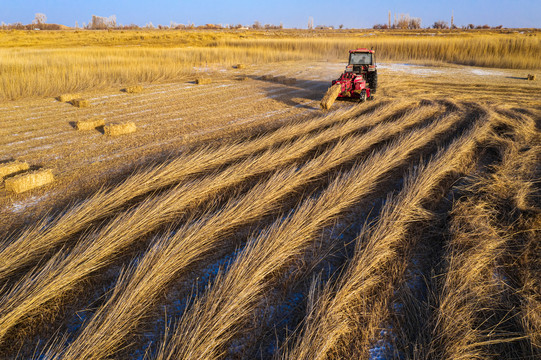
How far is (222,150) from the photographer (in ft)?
17.9

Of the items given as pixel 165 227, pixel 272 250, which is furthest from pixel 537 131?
pixel 165 227

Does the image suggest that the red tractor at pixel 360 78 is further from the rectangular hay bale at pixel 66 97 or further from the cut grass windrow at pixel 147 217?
the rectangular hay bale at pixel 66 97

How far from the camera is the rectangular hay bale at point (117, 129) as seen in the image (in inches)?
252

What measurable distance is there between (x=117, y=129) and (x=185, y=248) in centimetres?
454

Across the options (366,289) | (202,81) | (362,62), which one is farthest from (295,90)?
(366,289)

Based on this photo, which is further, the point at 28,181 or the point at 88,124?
the point at 88,124

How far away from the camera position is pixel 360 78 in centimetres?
916

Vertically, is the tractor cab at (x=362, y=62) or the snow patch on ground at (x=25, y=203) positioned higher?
the tractor cab at (x=362, y=62)

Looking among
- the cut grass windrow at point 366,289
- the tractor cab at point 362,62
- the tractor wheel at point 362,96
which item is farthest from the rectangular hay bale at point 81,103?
the cut grass windrow at point 366,289

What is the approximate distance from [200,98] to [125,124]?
3907 millimetres

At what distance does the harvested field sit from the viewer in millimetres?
2141

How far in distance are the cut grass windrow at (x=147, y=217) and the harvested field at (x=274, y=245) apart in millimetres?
19

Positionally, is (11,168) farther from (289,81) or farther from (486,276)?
(289,81)

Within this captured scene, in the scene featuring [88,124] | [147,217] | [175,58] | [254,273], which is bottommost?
[254,273]
